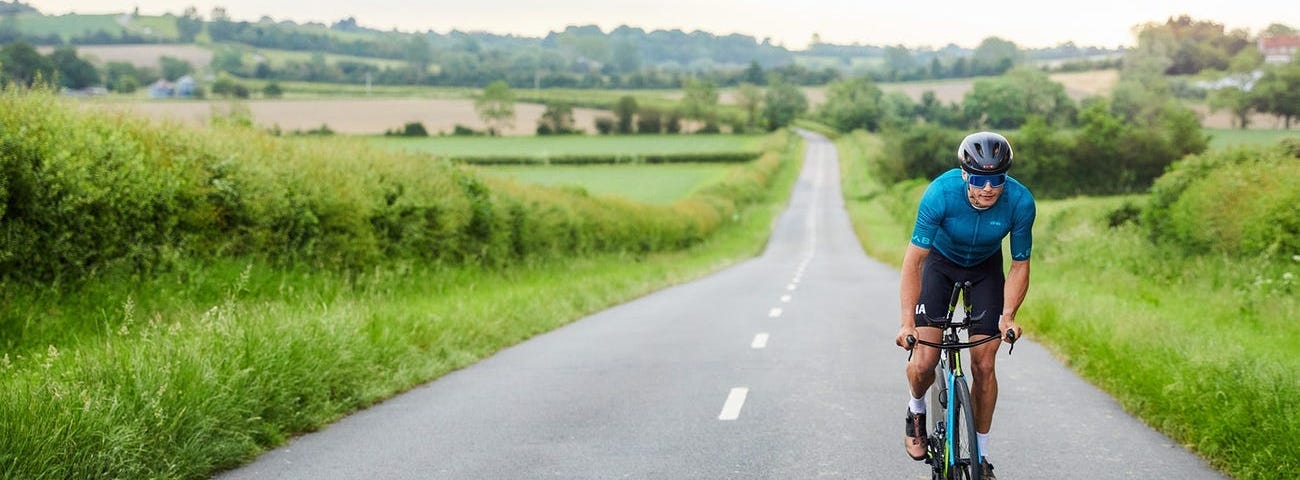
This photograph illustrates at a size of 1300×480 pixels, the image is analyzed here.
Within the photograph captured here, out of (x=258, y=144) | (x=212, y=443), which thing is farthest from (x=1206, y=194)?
(x=212, y=443)

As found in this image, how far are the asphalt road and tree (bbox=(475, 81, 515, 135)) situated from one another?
324 ft

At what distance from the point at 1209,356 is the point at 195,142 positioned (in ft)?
37.0

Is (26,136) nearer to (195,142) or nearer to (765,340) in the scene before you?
(195,142)

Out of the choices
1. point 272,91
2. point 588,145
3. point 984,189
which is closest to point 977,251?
point 984,189

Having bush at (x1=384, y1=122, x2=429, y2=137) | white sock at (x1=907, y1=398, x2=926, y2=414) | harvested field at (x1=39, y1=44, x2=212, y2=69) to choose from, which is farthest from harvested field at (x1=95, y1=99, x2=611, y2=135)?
white sock at (x1=907, y1=398, x2=926, y2=414)

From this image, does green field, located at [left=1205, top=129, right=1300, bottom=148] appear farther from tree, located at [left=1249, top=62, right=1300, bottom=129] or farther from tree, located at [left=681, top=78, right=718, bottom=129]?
tree, located at [left=681, top=78, right=718, bottom=129]

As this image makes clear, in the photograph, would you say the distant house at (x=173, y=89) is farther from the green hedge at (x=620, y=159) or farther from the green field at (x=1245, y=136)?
the green field at (x=1245, y=136)

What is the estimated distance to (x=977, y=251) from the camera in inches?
214

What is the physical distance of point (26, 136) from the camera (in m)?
10.0

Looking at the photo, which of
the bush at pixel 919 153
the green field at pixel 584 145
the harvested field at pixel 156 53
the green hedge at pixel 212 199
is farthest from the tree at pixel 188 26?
the green hedge at pixel 212 199

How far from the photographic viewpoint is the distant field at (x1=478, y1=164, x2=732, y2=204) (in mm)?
77188

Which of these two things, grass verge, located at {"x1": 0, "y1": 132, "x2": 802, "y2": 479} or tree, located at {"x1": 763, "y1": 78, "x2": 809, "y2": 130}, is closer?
grass verge, located at {"x1": 0, "y1": 132, "x2": 802, "y2": 479}

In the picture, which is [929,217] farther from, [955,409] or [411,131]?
[411,131]

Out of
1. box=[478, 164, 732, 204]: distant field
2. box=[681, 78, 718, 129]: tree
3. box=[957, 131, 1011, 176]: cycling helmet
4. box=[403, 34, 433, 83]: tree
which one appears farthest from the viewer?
box=[403, 34, 433, 83]: tree
